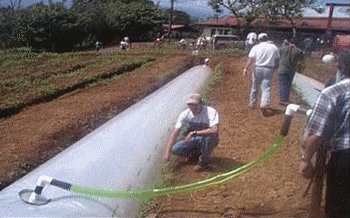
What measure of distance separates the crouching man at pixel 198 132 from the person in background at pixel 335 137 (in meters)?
3.08

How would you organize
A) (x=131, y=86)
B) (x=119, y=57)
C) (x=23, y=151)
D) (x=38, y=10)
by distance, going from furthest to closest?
(x=38, y=10), (x=119, y=57), (x=131, y=86), (x=23, y=151)

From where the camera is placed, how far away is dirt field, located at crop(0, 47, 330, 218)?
20.9ft

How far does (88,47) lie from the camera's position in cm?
4775

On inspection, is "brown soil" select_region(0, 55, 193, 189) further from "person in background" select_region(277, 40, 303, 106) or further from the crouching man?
"person in background" select_region(277, 40, 303, 106)

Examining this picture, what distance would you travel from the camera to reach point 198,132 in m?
7.52

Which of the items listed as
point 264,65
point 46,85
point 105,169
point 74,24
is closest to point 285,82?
point 264,65

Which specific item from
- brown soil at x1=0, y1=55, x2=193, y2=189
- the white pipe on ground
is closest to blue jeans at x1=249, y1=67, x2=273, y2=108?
the white pipe on ground

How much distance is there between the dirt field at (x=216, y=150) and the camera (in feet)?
20.9

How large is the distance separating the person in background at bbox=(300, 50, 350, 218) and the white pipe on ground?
212cm

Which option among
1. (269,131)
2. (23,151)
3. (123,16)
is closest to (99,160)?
(23,151)

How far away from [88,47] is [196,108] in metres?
41.2

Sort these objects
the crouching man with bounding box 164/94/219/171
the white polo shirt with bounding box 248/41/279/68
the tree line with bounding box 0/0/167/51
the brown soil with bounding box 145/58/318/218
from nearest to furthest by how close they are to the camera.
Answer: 1. the brown soil with bounding box 145/58/318/218
2. the crouching man with bounding box 164/94/219/171
3. the white polo shirt with bounding box 248/41/279/68
4. the tree line with bounding box 0/0/167/51

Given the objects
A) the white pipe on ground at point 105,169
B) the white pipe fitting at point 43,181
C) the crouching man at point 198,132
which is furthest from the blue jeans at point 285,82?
the white pipe fitting at point 43,181

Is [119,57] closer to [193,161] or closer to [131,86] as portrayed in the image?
[131,86]
